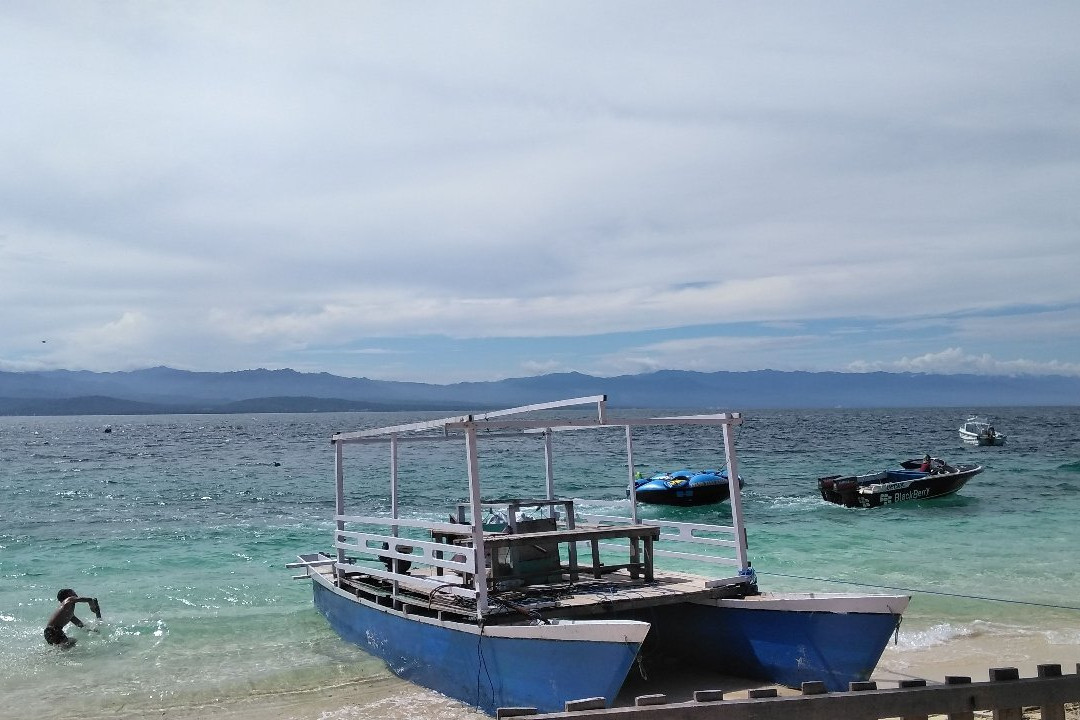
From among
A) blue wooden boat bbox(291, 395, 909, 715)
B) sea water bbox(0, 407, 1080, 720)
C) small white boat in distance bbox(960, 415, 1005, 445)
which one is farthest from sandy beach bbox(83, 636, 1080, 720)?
small white boat in distance bbox(960, 415, 1005, 445)

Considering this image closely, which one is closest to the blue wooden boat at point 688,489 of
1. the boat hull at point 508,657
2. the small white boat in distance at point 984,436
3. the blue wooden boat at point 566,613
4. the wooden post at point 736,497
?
the blue wooden boat at point 566,613

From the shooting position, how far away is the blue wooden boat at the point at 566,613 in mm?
8750

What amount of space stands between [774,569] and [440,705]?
36.2 ft

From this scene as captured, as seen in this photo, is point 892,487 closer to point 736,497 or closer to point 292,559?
point 292,559

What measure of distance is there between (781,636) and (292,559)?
1523 cm

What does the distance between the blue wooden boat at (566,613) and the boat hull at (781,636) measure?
1 centimetres

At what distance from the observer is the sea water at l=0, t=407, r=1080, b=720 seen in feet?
41.5

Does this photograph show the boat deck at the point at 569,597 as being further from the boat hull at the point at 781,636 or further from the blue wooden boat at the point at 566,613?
the boat hull at the point at 781,636

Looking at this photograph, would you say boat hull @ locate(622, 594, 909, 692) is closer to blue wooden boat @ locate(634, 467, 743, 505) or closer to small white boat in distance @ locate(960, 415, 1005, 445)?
blue wooden boat @ locate(634, 467, 743, 505)

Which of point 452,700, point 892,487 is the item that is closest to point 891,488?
point 892,487

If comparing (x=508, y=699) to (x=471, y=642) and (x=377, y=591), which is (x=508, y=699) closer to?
(x=471, y=642)

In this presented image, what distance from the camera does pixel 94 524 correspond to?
96.3 ft

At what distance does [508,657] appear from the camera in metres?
9.27

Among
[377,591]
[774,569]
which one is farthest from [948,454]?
[377,591]
